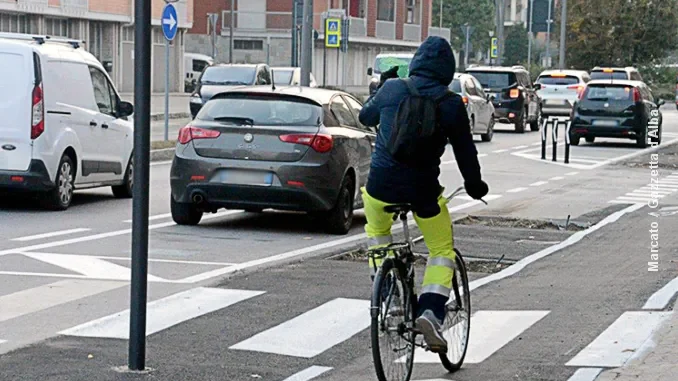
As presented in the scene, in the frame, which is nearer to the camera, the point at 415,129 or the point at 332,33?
the point at 415,129

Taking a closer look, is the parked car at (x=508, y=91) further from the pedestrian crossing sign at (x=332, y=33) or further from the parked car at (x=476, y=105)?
the pedestrian crossing sign at (x=332, y=33)

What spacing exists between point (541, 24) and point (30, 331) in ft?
225

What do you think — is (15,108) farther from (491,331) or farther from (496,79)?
(496,79)

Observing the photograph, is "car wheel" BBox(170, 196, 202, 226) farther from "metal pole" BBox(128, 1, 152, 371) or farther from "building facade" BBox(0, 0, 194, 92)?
"building facade" BBox(0, 0, 194, 92)

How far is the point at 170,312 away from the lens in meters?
9.45

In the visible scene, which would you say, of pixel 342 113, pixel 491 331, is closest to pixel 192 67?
pixel 342 113

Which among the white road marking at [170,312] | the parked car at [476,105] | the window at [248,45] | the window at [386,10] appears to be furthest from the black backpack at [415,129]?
the window at [386,10]

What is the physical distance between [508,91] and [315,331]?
99.2 feet

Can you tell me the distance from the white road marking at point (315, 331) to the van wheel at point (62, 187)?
6476 mm

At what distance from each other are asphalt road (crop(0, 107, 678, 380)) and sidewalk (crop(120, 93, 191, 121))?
19.8 m

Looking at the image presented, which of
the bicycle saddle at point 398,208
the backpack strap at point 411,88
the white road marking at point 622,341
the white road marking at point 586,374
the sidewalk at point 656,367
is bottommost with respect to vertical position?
the white road marking at point 622,341

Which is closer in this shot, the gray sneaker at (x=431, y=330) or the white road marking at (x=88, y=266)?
the gray sneaker at (x=431, y=330)

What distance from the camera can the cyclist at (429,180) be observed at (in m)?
7.13

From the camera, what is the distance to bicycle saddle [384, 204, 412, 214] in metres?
7.11
